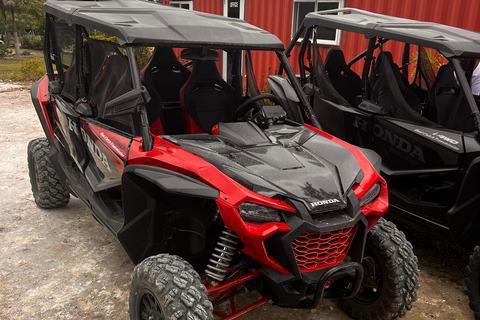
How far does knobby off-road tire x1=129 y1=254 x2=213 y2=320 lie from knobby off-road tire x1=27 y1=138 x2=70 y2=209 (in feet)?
8.09

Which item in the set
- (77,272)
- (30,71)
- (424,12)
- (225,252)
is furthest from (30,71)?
(225,252)

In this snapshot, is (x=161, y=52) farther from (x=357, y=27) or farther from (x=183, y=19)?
(x=357, y=27)

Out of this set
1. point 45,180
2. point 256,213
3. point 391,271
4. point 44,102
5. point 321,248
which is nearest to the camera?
point 256,213

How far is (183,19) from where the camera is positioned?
3.35 m

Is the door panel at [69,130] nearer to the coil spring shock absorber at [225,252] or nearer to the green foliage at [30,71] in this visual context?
the coil spring shock absorber at [225,252]

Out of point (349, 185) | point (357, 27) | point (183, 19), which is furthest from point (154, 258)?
point (357, 27)

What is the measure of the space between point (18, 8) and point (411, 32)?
35582 millimetres

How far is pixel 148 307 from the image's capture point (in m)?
2.54

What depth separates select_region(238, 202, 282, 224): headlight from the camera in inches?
89.5

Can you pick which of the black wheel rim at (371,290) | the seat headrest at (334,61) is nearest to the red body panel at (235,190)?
the black wheel rim at (371,290)

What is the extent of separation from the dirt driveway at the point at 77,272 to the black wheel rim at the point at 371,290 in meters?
0.25

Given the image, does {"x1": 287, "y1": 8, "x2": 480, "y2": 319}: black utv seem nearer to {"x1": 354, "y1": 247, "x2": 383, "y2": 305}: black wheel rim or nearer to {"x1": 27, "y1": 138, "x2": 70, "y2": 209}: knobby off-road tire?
{"x1": 354, "y1": 247, "x2": 383, "y2": 305}: black wheel rim

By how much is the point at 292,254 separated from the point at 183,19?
1.96 m

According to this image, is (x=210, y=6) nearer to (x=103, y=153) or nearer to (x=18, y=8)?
(x=103, y=153)
